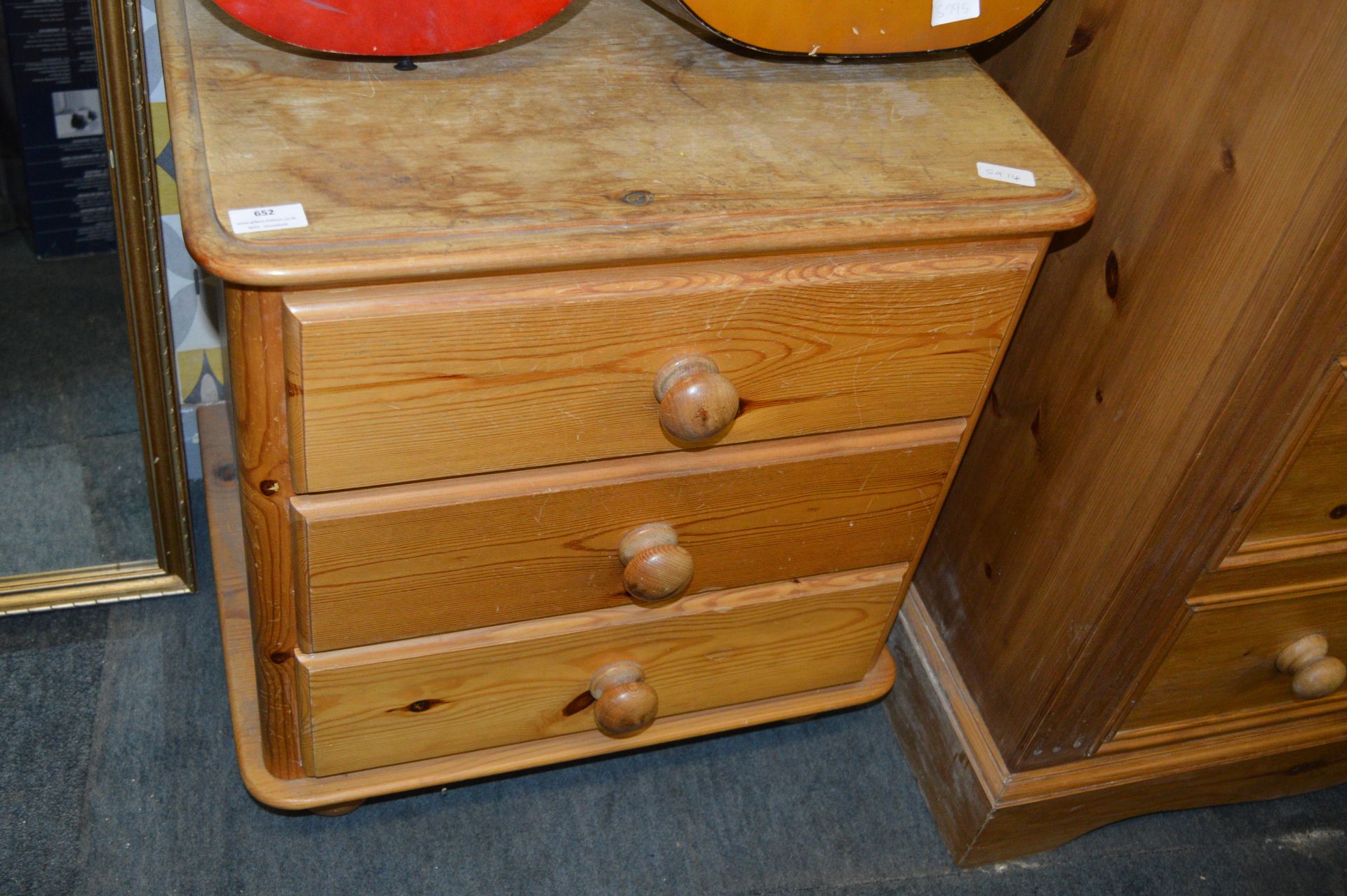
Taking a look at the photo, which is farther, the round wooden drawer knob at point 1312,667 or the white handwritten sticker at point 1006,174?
the round wooden drawer knob at point 1312,667

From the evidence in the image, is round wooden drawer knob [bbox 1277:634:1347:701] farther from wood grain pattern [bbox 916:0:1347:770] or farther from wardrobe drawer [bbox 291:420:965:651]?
wardrobe drawer [bbox 291:420:965:651]

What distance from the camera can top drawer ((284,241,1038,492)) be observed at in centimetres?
60

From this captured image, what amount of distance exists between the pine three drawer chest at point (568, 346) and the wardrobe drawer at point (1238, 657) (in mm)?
225

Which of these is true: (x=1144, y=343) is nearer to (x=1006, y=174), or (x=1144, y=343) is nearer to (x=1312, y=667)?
(x=1006, y=174)

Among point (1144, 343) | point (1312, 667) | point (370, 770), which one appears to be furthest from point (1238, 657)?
point (370, 770)

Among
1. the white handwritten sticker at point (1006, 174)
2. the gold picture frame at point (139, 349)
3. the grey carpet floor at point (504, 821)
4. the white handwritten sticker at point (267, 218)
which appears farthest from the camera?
the grey carpet floor at point (504, 821)

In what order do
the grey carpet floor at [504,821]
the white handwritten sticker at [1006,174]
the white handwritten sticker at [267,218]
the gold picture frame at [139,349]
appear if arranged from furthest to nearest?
the grey carpet floor at [504,821] < the gold picture frame at [139,349] < the white handwritten sticker at [1006,174] < the white handwritten sticker at [267,218]

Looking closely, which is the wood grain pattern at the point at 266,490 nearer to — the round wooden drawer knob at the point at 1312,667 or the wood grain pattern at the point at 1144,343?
the wood grain pattern at the point at 1144,343

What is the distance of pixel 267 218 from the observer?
1.87ft

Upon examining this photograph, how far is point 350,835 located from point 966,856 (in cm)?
52

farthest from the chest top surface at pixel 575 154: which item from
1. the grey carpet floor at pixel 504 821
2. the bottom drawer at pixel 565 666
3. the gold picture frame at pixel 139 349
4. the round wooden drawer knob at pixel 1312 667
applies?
the grey carpet floor at pixel 504 821

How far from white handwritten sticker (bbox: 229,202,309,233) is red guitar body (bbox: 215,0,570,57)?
13 centimetres

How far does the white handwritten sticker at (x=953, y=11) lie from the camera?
2.35 ft

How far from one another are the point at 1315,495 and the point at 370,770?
0.70 metres
